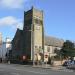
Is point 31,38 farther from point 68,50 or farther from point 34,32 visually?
point 68,50

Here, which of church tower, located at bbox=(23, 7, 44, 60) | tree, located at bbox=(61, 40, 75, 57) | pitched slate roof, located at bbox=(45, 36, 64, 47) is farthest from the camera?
pitched slate roof, located at bbox=(45, 36, 64, 47)

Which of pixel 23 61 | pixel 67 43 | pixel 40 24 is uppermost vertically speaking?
pixel 40 24

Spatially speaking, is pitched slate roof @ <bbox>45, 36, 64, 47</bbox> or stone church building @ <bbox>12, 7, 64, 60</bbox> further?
pitched slate roof @ <bbox>45, 36, 64, 47</bbox>

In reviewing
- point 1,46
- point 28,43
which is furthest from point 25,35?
point 1,46

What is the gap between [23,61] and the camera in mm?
81625

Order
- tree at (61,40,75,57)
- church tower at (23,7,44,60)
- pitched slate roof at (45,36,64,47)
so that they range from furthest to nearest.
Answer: pitched slate roof at (45,36,64,47)
church tower at (23,7,44,60)
tree at (61,40,75,57)

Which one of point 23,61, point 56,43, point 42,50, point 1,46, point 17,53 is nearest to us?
point 23,61

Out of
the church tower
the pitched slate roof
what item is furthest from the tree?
the pitched slate roof

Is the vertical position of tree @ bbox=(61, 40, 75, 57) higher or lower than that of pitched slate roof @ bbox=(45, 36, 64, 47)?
lower

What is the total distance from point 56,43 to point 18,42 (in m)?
15.6

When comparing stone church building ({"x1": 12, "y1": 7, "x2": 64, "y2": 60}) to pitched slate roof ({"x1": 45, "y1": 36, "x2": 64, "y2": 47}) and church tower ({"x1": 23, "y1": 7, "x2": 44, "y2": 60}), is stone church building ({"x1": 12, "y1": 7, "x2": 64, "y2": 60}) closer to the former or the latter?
church tower ({"x1": 23, "y1": 7, "x2": 44, "y2": 60})

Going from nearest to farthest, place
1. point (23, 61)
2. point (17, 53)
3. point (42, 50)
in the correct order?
point (23, 61)
point (42, 50)
point (17, 53)

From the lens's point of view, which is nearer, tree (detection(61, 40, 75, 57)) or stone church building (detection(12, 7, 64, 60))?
tree (detection(61, 40, 75, 57))

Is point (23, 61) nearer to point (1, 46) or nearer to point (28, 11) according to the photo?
point (28, 11)
